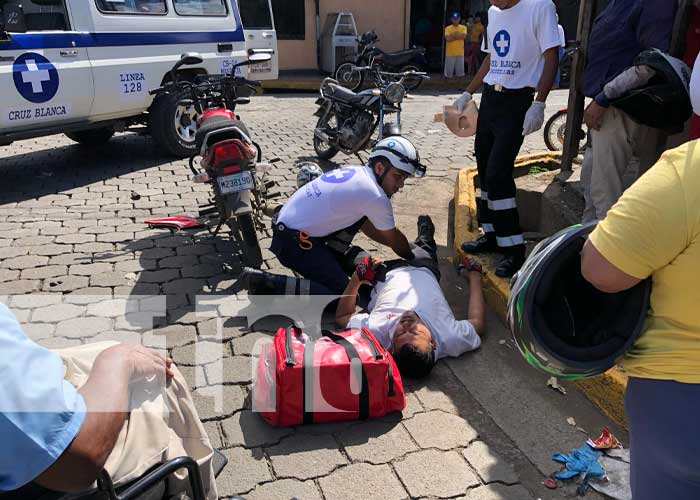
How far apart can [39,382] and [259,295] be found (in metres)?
2.72

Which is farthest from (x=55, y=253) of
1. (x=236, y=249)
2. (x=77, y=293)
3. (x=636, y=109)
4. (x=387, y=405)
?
(x=636, y=109)

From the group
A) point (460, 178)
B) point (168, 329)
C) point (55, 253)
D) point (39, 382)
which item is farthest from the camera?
point (460, 178)

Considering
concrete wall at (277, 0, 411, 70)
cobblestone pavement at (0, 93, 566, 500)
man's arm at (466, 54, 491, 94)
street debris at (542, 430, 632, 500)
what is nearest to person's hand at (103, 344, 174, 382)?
cobblestone pavement at (0, 93, 566, 500)

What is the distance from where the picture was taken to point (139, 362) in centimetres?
181

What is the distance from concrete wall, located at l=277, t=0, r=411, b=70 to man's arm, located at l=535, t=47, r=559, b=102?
13.7m

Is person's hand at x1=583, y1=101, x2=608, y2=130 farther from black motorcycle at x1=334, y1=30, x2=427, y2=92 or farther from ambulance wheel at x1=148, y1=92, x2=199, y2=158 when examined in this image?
black motorcycle at x1=334, y1=30, x2=427, y2=92

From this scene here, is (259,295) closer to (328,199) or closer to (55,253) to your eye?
(328,199)

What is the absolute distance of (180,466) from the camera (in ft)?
5.42

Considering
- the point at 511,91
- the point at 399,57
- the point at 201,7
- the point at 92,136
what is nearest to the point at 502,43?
the point at 511,91

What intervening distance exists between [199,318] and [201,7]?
5.38 meters

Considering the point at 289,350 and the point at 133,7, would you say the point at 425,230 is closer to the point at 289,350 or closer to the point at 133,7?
the point at 289,350

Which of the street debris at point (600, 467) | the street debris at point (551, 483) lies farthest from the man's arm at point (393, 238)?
the street debris at point (551, 483)

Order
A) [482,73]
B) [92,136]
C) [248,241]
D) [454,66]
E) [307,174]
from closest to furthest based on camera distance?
[248,241], [482,73], [307,174], [92,136], [454,66]

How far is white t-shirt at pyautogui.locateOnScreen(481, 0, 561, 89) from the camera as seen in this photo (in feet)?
13.1
